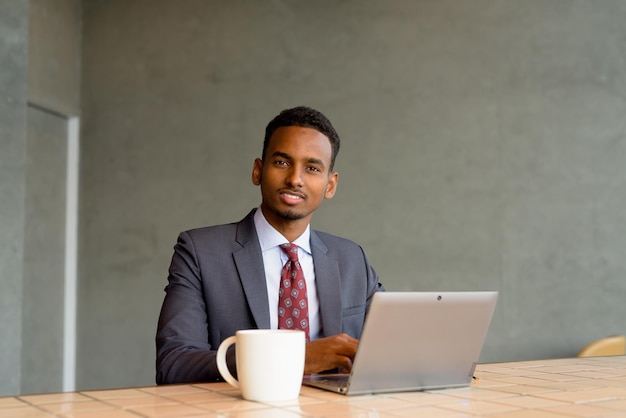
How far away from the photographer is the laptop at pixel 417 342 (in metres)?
1.19

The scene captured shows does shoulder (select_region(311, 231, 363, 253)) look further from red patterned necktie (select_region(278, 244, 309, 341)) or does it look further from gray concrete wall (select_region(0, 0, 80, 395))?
gray concrete wall (select_region(0, 0, 80, 395))

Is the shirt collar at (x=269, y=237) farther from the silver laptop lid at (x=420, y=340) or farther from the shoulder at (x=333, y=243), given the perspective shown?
the silver laptop lid at (x=420, y=340)

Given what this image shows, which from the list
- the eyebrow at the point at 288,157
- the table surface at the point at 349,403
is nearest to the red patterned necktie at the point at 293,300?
the eyebrow at the point at 288,157

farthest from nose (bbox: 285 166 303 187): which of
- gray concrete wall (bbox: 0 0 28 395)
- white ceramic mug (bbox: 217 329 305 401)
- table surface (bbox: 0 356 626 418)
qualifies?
gray concrete wall (bbox: 0 0 28 395)

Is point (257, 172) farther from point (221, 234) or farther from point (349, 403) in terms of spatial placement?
point (349, 403)

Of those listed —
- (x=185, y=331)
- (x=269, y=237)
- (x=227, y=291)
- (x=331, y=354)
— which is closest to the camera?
(x=331, y=354)

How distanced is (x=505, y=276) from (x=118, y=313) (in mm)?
2423

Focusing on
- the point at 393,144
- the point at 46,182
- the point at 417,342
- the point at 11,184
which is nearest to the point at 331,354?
the point at 417,342

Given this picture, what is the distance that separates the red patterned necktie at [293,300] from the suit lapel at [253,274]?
4cm

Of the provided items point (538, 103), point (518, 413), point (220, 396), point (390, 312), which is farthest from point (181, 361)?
point (538, 103)

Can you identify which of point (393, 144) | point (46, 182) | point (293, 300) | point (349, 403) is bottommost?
point (349, 403)

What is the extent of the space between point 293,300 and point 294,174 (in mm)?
331

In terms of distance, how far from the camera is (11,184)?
329 centimetres

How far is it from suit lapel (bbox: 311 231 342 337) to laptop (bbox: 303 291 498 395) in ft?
1.98
